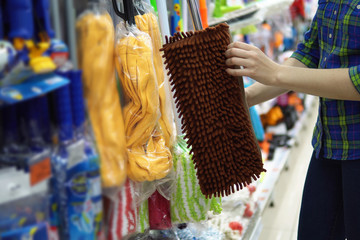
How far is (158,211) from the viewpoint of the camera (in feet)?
3.53

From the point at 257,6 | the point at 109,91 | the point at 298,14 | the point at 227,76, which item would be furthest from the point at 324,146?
the point at 298,14

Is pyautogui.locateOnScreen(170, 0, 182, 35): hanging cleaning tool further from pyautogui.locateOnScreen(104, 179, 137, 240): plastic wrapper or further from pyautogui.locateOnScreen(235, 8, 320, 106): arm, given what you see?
pyautogui.locateOnScreen(104, 179, 137, 240): plastic wrapper

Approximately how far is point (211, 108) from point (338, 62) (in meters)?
0.43

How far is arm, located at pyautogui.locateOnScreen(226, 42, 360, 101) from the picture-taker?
1029 millimetres

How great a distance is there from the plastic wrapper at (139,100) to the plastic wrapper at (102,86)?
0.09 meters

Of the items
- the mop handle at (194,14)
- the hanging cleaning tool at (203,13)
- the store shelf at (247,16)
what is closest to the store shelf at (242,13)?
the store shelf at (247,16)

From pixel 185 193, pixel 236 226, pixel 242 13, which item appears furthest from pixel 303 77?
pixel 242 13

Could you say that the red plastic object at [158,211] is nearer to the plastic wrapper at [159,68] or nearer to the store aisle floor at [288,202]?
the plastic wrapper at [159,68]

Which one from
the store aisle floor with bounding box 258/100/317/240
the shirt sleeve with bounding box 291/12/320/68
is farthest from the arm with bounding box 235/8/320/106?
the store aisle floor with bounding box 258/100/317/240

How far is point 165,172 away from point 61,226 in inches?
12.4

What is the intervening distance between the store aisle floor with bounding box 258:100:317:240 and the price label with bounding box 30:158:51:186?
5.67ft

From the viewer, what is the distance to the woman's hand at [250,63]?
0.99 metres

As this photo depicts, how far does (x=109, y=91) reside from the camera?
2.45 feet

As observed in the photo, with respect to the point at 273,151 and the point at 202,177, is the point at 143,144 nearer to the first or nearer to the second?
the point at 202,177
